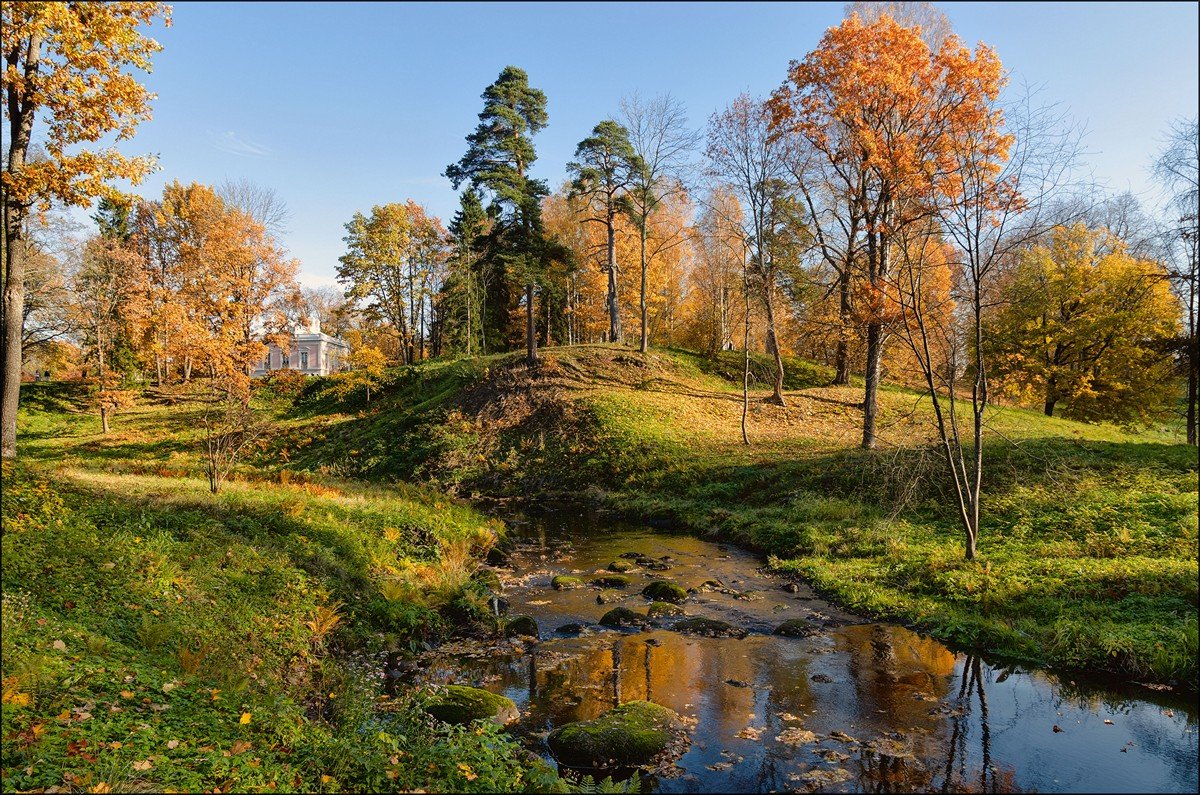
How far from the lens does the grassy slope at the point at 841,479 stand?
9.05m

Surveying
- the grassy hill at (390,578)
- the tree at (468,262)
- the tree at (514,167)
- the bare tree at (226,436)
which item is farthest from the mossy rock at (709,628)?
Answer: the tree at (468,262)

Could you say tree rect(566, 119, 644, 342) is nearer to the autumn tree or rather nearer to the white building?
the autumn tree

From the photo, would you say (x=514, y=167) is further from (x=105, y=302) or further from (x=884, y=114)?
(x=105, y=302)

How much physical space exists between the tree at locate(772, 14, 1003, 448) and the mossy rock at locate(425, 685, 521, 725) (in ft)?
36.6

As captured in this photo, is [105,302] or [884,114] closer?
[884,114]

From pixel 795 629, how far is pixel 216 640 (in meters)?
8.31

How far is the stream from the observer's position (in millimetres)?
6035

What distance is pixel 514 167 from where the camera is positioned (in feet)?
100

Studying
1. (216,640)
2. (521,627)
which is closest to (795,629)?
(521,627)

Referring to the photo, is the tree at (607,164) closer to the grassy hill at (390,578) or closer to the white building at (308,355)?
the grassy hill at (390,578)

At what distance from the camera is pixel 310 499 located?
13.8 metres

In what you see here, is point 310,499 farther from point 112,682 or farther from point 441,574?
point 112,682

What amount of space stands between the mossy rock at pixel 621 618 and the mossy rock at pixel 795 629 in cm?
231

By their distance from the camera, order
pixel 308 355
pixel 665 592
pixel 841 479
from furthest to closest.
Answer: pixel 308 355
pixel 841 479
pixel 665 592
